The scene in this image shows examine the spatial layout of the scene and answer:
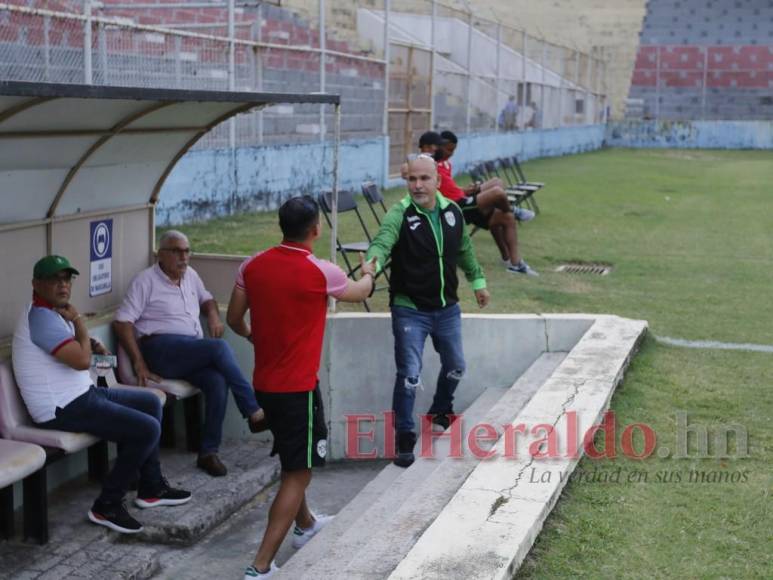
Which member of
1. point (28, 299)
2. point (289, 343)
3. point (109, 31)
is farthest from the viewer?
point (109, 31)

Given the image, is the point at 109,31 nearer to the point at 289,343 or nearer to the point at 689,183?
the point at 289,343

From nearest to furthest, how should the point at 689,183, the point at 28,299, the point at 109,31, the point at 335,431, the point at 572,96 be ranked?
1. the point at 28,299
2. the point at 335,431
3. the point at 109,31
4. the point at 689,183
5. the point at 572,96

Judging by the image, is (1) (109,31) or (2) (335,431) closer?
(2) (335,431)

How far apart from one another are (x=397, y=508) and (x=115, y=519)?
1534 millimetres

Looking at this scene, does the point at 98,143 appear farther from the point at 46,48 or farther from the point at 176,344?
the point at 46,48

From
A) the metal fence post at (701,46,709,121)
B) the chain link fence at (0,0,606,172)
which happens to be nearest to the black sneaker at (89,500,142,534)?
the chain link fence at (0,0,606,172)

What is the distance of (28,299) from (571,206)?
13.0 meters

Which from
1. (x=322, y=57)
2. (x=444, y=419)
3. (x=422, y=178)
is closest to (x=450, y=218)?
(x=422, y=178)

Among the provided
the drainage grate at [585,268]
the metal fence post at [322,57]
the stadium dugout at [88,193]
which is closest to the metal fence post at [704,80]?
the metal fence post at [322,57]

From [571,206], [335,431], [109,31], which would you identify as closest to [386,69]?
[571,206]

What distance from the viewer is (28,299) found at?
6.79 m

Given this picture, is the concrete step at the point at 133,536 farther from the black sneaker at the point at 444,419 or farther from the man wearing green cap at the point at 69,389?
the black sneaker at the point at 444,419

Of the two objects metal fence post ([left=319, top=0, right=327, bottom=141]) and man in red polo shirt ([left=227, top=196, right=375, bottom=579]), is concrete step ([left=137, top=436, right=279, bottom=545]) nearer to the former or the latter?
man in red polo shirt ([left=227, top=196, right=375, bottom=579])

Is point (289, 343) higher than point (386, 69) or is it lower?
lower
